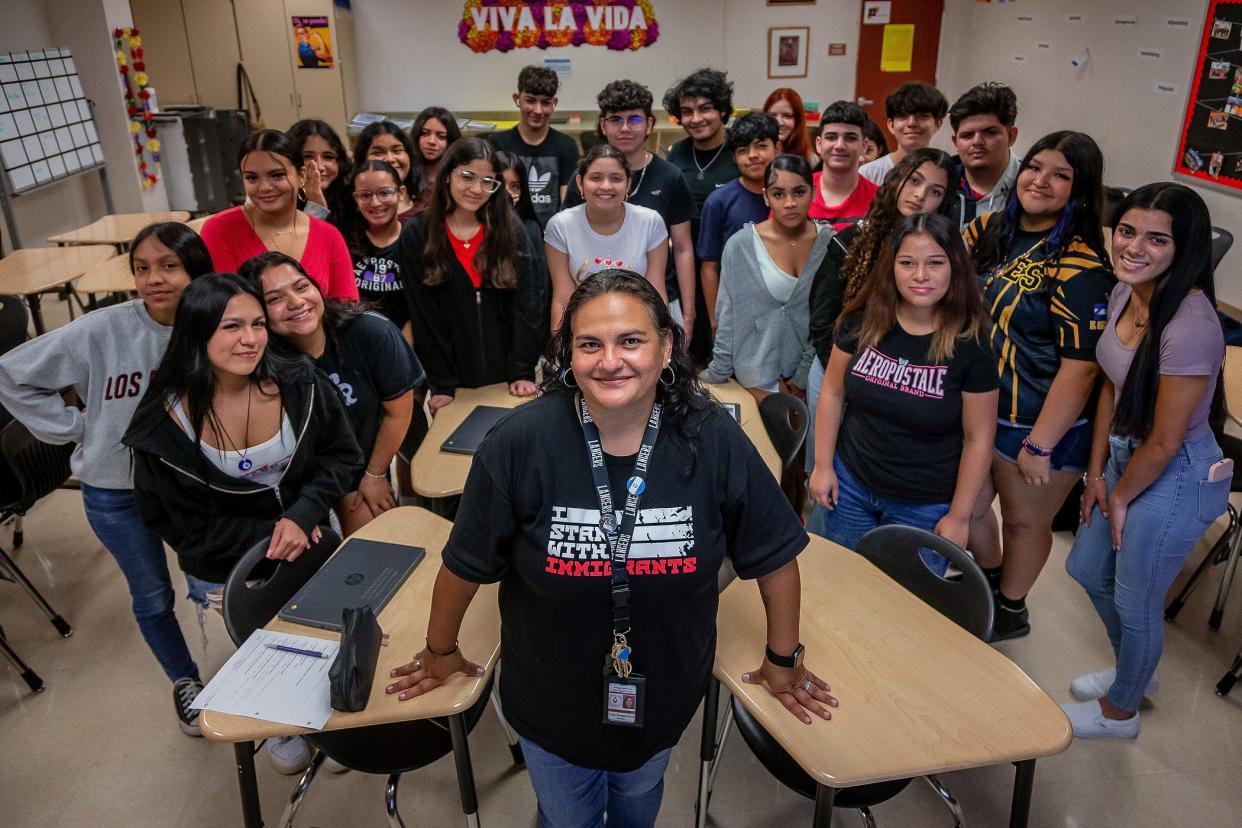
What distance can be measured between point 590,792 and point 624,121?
10.00 ft

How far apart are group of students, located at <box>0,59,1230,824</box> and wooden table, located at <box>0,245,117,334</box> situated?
2.19 meters

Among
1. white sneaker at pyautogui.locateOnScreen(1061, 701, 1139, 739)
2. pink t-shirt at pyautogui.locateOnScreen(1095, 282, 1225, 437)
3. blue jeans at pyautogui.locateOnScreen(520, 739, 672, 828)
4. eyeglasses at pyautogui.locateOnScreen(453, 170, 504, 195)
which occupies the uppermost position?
eyeglasses at pyautogui.locateOnScreen(453, 170, 504, 195)

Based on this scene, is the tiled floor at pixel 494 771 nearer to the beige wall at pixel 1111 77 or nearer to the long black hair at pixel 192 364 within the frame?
the long black hair at pixel 192 364

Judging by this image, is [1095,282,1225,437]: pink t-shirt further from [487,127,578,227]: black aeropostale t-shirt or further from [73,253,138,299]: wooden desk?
[73,253,138,299]: wooden desk

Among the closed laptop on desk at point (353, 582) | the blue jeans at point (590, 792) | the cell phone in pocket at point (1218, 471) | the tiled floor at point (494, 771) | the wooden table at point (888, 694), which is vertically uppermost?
the cell phone in pocket at point (1218, 471)

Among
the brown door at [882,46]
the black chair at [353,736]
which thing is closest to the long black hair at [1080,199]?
the black chair at [353,736]

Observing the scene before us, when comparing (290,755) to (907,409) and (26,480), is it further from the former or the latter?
(907,409)

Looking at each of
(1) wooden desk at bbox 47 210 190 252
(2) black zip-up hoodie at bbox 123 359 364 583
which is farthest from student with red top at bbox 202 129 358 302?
(1) wooden desk at bbox 47 210 190 252

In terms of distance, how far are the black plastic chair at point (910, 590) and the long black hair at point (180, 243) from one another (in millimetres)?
1930

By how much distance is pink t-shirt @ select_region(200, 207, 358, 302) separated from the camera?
2918mm

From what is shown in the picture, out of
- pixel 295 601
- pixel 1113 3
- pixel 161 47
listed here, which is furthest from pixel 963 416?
pixel 161 47

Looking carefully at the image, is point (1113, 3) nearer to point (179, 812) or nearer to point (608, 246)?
point (608, 246)

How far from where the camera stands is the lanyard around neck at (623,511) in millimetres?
1445

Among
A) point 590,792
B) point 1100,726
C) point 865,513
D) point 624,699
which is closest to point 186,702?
point 590,792
